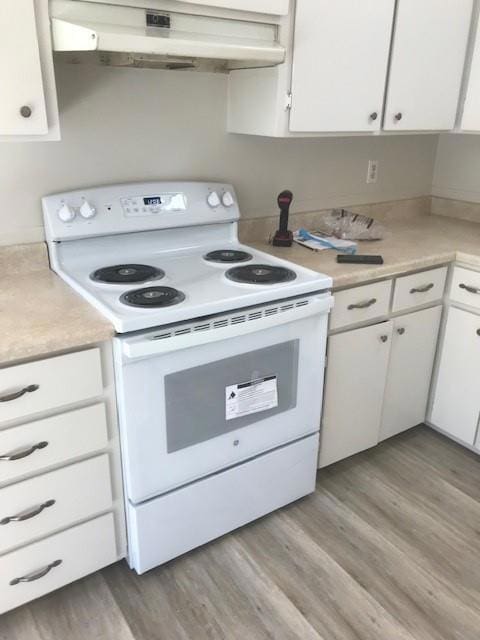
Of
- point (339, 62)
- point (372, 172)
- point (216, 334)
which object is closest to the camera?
point (216, 334)

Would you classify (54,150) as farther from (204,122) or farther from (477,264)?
(477,264)

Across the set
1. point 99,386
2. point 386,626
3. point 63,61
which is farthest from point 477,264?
point 63,61

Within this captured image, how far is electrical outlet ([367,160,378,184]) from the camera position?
270cm

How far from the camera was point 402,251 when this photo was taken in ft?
7.45

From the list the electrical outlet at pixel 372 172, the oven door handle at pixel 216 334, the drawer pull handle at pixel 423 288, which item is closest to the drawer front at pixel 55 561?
the oven door handle at pixel 216 334

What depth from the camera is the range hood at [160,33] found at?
4.54 ft

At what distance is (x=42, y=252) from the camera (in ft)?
6.19

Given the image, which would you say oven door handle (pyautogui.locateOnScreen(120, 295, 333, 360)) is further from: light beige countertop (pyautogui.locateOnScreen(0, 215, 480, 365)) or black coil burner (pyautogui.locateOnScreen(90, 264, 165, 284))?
black coil burner (pyautogui.locateOnScreen(90, 264, 165, 284))

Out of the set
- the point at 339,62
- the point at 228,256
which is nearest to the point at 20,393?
the point at 228,256

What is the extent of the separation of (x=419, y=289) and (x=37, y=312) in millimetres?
1488

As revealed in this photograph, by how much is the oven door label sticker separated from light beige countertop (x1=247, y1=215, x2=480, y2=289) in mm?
431

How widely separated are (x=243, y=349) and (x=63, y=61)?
3.59 ft

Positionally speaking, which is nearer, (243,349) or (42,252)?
(243,349)

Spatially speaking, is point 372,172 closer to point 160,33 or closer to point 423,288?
point 423,288
